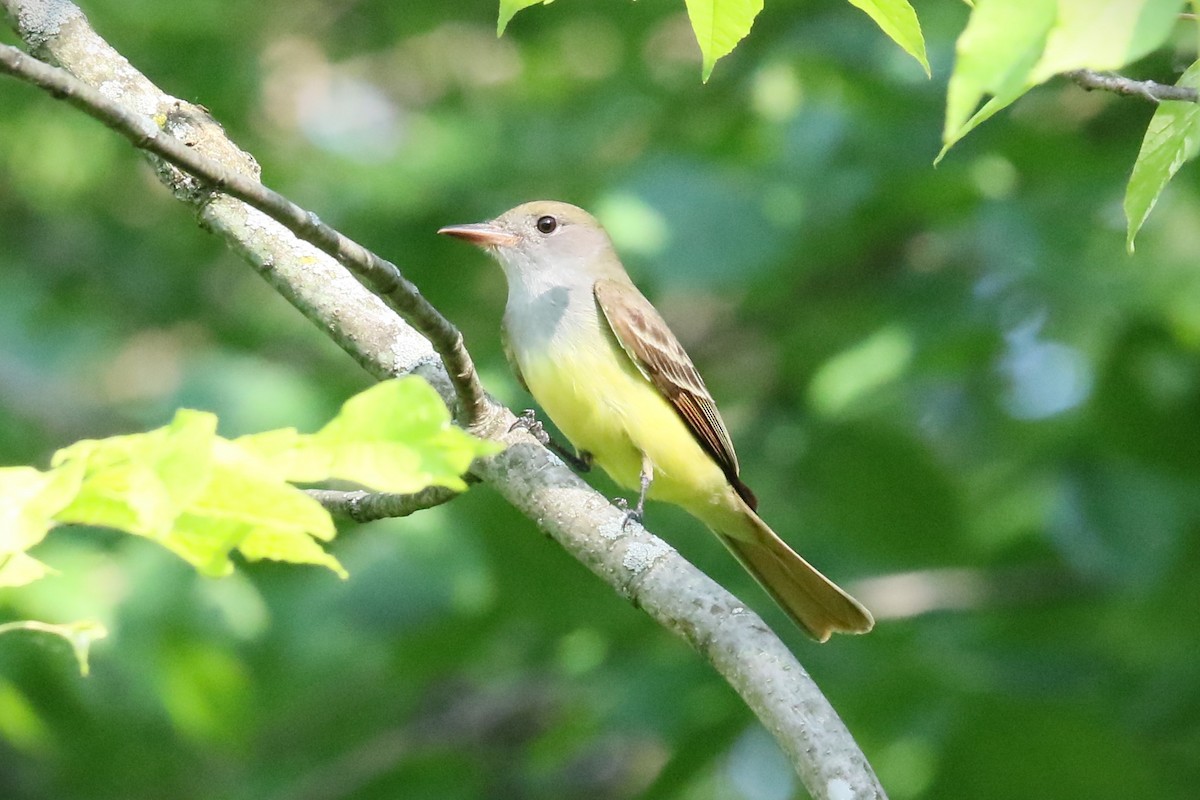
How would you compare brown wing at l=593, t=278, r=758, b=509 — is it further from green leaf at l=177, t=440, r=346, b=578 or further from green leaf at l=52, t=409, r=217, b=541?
green leaf at l=52, t=409, r=217, b=541

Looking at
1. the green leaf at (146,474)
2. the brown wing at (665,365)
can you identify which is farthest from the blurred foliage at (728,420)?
the green leaf at (146,474)

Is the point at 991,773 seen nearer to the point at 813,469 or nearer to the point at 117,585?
the point at 813,469

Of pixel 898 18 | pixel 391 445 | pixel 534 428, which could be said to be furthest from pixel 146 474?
pixel 534 428

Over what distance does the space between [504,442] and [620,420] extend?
173 cm

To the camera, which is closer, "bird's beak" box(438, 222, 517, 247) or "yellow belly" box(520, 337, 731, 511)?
"yellow belly" box(520, 337, 731, 511)

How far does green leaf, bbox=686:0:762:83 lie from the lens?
2.86 m

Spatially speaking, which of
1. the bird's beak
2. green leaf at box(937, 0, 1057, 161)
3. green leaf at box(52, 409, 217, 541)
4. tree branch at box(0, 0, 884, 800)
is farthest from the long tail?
green leaf at box(937, 0, 1057, 161)

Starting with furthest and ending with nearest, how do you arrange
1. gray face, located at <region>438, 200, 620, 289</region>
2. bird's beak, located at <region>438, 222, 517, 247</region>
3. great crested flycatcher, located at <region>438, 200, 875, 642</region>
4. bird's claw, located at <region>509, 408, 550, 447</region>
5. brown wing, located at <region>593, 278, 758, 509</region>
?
bird's beak, located at <region>438, 222, 517, 247</region> → gray face, located at <region>438, 200, 620, 289</region> → brown wing, located at <region>593, 278, 758, 509</region> → great crested flycatcher, located at <region>438, 200, 875, 642</region> → bird's claw, located at <region>509, 408, 550, 447</region>

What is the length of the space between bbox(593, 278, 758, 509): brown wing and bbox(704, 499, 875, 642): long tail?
0.38 feet

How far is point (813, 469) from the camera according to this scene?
7.85 metres

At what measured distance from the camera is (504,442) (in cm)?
354

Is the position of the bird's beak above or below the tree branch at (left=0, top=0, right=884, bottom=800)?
above

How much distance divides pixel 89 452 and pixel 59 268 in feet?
28.6

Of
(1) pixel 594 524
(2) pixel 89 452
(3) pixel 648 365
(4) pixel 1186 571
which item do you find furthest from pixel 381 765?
(2) pixel 89 452
